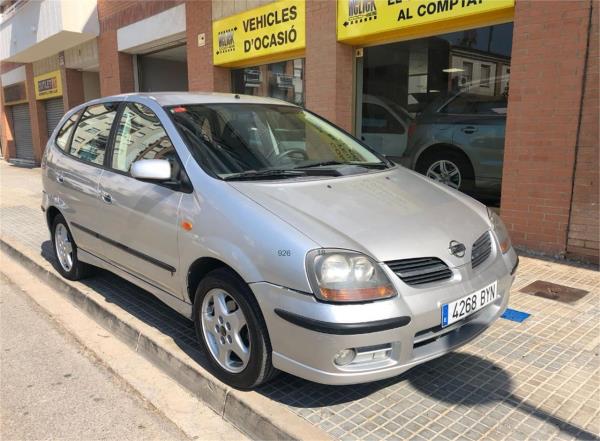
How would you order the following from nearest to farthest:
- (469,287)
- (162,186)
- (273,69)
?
1. (469,287)
2. (162,186)
3. (273,69)

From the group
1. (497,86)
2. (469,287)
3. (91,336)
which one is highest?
(497,86)

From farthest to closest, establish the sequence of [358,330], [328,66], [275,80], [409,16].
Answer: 1. [275,80]
2. [328,66]
3. [409,16]
4. [358,330]

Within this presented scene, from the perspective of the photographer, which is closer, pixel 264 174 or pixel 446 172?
pixel 264 174

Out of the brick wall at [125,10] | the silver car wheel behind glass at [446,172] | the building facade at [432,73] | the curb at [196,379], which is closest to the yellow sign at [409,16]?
the building facade at [432,73]

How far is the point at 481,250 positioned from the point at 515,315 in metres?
1.25

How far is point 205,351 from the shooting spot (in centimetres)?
308

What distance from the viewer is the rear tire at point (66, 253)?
482 cm

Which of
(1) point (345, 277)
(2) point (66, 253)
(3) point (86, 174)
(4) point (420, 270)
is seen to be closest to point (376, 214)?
(4) point (420, 270)

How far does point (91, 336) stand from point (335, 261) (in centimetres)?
248

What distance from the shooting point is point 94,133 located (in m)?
4.43

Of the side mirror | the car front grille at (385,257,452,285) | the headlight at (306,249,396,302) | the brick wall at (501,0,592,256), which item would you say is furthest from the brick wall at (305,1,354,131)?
the headlight at (306,249,396,302)

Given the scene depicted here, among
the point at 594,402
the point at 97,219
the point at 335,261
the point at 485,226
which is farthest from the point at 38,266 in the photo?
the point at 594,402

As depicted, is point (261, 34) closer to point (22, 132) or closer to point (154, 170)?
point (154, 170)

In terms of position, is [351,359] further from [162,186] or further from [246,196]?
[162,186]
